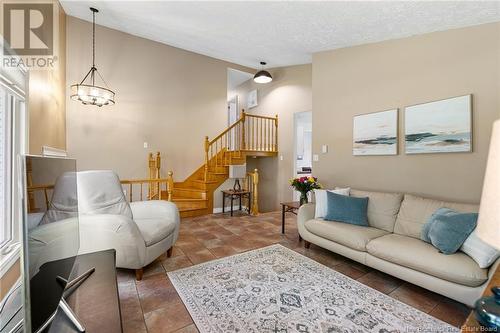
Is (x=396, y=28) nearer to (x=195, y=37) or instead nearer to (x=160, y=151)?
(x=195, y=37)

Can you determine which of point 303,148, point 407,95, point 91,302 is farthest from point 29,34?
point 303,148

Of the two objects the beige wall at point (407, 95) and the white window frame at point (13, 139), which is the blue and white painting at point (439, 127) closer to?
the beige wall at point (407, 95)

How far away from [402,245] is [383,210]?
641 millimetres

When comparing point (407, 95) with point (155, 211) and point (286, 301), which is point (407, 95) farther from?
point (155, 211)

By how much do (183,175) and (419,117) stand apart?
4583mm

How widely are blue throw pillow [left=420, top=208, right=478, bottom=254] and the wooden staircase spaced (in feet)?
10.6

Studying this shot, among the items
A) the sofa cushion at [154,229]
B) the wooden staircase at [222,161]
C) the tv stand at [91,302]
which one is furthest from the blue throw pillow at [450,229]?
the wooden staircase at [222,161]

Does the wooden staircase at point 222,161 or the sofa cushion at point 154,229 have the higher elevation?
the wooden staircase at point 222,161

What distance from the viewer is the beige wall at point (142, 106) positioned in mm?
4227

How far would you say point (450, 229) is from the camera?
6.24 ft

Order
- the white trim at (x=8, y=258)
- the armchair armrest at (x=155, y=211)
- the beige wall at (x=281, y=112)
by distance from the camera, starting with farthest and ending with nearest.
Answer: the beige wall at (x=281, y=112) < the armchair armrest at (x=155, y=211) < the white trim at (x=8, y=258)

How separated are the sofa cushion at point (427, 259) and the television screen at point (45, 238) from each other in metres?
2.41

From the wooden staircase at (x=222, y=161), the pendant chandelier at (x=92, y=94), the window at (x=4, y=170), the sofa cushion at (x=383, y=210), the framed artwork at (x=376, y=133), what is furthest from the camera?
the wooden staircase at (x=222, y=161)

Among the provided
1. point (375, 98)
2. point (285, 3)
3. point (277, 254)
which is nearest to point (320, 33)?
point (285, 3)
